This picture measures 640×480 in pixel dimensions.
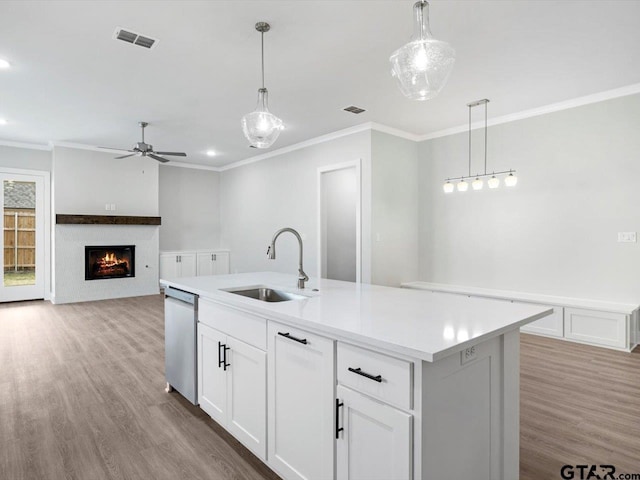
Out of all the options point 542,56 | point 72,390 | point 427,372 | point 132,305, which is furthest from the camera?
point 132,305

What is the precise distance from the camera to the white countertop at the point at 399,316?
4.32ft

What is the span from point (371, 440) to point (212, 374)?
1.37 metres

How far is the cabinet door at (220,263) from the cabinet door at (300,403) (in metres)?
7.24

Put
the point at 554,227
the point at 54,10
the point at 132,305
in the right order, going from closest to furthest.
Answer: the point at 54,10 < the point at 554,227 < the point at 132,305

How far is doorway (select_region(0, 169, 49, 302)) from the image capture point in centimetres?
659

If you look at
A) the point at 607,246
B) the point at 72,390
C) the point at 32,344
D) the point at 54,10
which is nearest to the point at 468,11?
the point at 54,10

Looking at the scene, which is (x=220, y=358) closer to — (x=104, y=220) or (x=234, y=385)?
(x=234, y=385)

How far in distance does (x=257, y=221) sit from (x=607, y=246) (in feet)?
19.1

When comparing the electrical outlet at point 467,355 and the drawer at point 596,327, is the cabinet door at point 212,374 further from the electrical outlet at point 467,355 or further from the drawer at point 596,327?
the drawer at point 596,327

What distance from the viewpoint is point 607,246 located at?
169 inches

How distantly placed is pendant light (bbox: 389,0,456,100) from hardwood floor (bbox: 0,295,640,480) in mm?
2110

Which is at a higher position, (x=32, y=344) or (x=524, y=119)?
(x=524, y=119)

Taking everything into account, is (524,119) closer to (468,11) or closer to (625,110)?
(625,110)

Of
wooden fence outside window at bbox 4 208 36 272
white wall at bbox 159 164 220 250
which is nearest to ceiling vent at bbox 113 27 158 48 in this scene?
wooden fence outside window at bbox 4 208 36 272
